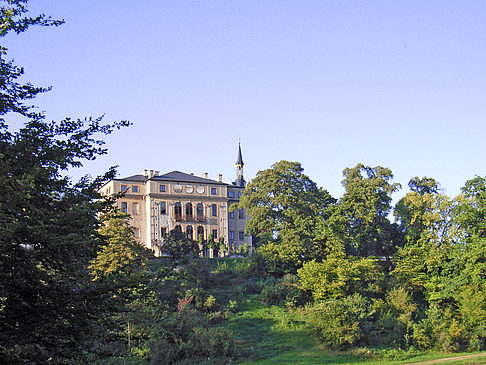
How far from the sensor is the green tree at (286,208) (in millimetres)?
44469

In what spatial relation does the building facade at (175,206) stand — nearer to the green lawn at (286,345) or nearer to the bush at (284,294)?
the bush at (284,294)

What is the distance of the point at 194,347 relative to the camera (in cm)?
2942

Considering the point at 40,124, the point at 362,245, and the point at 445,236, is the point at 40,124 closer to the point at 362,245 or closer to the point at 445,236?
the point at 445,236

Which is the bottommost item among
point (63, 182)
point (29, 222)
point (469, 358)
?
point (469, 358)

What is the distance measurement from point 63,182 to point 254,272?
35435mm

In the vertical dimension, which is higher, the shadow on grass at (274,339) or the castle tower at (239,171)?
the castle tower at (239,171)

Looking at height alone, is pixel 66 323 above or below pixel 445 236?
below

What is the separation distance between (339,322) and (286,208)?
1680 centimetres

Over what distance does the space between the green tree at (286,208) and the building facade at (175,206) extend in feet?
39.0

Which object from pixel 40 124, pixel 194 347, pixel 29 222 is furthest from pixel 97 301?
pixel 194 347

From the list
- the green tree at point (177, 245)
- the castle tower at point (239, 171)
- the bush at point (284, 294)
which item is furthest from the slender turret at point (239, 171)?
the bush at point (284, 294)

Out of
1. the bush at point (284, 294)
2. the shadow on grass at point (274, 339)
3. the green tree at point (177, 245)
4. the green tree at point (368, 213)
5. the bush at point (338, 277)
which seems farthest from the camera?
the green tree at point (177, 245)

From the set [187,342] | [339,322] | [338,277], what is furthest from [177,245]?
A: [339,322]

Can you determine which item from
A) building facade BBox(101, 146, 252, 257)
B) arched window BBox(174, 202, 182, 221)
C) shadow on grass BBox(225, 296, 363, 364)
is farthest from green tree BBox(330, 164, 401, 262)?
arched window BBox(174, 202, 182, 221)
